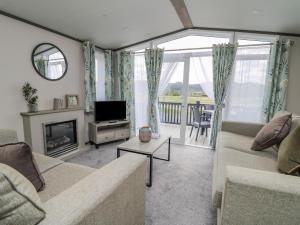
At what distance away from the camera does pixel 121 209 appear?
108cm

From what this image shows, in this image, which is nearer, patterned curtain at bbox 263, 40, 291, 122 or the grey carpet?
the grey carpet

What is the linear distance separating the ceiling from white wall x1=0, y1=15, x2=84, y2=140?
0.57 feet

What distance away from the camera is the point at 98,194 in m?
0.88

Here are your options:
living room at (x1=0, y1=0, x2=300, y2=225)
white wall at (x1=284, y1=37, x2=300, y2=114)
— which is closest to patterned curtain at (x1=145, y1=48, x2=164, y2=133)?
living room at (x1=0, y1=0, x2=300, y2=225)

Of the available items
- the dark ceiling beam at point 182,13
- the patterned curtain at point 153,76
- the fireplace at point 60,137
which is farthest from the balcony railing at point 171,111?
the fireplace at point 60,137

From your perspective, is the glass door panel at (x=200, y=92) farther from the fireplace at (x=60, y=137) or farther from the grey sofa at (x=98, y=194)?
the grey sofa at (x=98, y=194)

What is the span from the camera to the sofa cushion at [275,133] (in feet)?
6.09

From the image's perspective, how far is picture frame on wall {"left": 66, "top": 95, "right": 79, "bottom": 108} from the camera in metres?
3.24

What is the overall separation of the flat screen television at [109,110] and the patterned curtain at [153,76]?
641mm

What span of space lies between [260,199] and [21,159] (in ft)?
4.89

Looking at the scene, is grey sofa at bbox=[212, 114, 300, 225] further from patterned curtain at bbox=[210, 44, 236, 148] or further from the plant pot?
the plant pot

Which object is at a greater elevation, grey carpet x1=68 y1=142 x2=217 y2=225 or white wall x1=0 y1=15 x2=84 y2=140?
white wall x1=0 y1=15 x2=84 y2=140

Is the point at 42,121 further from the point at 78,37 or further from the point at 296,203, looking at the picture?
the point at 296,203

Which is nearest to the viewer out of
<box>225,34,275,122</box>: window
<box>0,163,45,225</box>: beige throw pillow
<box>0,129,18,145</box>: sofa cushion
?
<box>0,163,45,225</box>: beige throw pillow
